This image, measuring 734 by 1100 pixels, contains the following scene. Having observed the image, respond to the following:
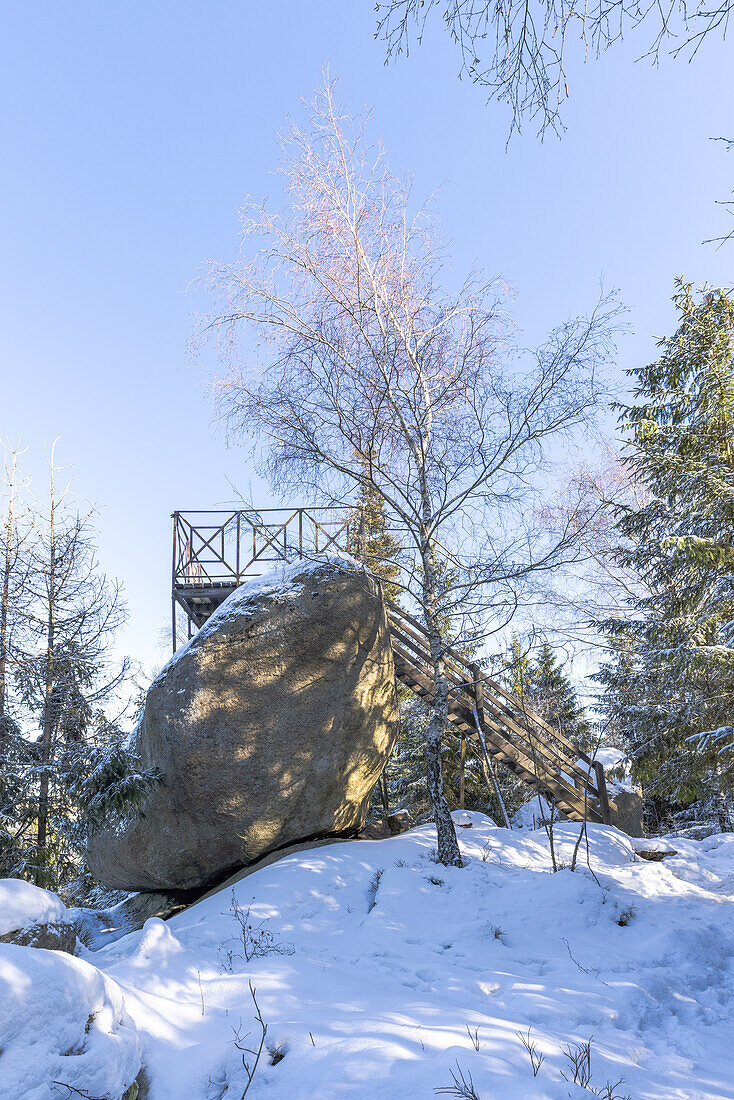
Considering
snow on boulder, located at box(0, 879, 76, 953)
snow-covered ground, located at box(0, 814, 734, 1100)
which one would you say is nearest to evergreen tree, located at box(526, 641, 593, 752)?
snow-covered ground, located at box(0, 814, 734, 1100)

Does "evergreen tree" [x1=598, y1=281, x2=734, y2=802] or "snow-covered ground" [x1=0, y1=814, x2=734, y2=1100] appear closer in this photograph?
"snow-covered ground" [x1=0, y1=814, x2=734, y2=1100]

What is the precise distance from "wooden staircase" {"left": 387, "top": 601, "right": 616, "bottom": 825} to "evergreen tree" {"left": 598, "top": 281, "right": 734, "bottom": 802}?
1.13 m

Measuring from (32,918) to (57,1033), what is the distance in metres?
2.04

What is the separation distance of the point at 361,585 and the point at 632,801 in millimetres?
6766

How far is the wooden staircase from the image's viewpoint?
970cm

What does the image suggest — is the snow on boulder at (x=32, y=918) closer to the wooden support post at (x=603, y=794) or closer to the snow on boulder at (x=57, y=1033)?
the snow on boulder at (x=57, y=1033)

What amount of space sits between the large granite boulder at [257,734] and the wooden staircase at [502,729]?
1.27 meters

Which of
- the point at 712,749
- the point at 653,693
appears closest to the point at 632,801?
the point at 653,693

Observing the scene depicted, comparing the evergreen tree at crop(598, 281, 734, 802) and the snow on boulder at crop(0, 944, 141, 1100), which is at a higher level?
the evergreen tree at crop(598, 281, 734, 802)

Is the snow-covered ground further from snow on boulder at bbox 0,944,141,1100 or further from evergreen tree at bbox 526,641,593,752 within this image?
evergreen tree at bbox 526,641,593,752

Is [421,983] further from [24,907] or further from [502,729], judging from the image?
[502,729]

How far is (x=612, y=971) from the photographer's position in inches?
195

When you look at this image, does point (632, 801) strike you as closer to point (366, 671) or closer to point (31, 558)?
point (366, 671)

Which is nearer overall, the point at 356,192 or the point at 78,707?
the point at 356,192
